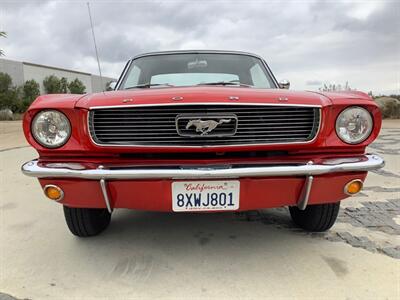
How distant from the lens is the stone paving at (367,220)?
274cm

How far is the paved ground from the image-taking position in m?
2.15

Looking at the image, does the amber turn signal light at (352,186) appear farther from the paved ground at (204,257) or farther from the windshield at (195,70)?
the windshield at (195,70)

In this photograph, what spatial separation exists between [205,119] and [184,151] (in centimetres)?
23

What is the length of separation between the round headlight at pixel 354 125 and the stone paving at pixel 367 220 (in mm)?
865

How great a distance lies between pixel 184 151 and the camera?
7.24ft

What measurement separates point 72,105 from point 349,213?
103 inches

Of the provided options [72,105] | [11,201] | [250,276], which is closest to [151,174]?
[72,105]

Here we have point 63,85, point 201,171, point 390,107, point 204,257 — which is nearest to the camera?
point 201,171

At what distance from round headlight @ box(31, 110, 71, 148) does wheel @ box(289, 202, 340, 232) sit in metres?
1.88

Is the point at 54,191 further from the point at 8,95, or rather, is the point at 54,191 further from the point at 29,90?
the point at 29,90

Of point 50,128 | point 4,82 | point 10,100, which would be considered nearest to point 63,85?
point 4,82

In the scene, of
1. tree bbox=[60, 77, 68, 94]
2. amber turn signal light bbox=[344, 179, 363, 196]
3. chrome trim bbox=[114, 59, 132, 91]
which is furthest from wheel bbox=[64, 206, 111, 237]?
tree bbox=[60, 77, 68, 94]

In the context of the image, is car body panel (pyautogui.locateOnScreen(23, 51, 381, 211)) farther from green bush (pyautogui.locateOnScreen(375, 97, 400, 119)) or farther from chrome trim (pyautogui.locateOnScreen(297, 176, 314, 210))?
green bush (pyautogui.locateOnScreen(375, 97, 400, 119))

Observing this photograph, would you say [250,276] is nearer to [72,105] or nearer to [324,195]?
[324,195]
